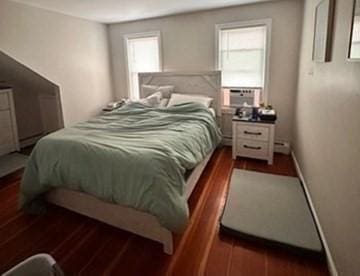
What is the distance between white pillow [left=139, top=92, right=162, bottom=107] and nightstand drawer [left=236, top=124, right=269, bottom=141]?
1321 millimetres

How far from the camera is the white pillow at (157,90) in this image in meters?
4.06

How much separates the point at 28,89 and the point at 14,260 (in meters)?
3.42

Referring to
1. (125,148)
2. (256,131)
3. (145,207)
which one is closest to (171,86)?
(256,131)

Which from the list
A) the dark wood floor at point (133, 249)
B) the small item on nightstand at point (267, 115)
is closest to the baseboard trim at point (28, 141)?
the dark wood floor at point (133, 249)

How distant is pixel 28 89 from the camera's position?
4.33 m

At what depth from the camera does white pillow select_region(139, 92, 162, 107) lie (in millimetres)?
3731

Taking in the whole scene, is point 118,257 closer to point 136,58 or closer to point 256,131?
point 256,131

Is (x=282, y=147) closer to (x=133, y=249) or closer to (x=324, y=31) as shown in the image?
(x=324, y=31)

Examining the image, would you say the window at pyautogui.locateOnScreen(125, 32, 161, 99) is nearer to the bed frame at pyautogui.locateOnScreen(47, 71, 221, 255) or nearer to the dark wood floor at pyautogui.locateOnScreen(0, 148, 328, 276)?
the bed frame at pyautogui.locateOnScreen(47, 71, 221, 255)

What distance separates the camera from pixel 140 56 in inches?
181

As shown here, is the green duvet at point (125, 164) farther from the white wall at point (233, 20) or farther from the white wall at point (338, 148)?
the white wall at point (233, 20)

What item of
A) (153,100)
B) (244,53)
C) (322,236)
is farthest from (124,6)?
(322,236)

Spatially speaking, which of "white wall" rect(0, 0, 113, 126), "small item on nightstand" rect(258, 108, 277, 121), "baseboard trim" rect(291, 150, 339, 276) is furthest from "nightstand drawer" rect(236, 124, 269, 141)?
"white wall" rect(0, 0, 113, 126)

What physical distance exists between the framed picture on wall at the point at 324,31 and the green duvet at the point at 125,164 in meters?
1.36
